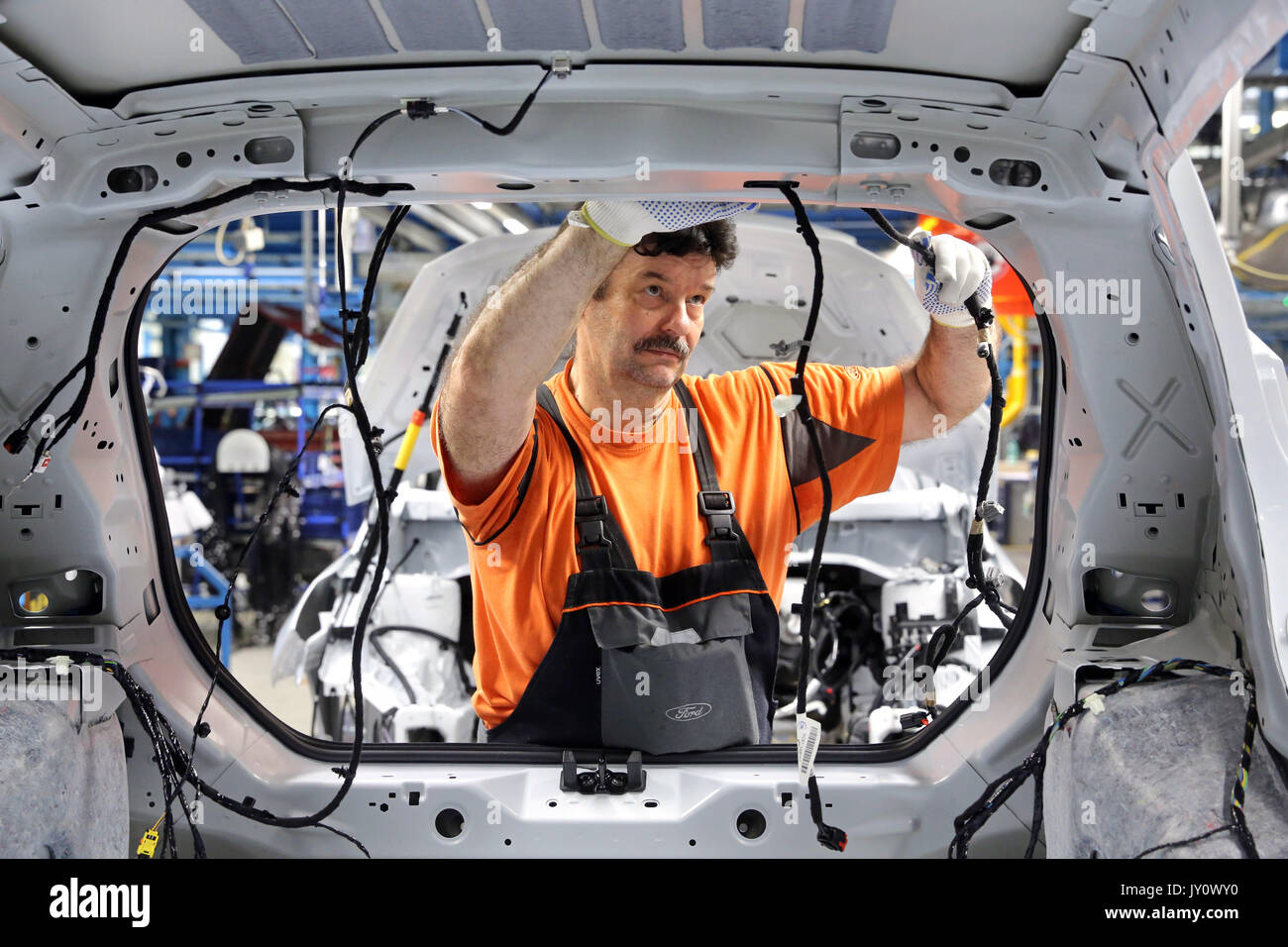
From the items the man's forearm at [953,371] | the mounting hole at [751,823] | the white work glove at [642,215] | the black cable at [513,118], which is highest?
the black cable at [513,118]

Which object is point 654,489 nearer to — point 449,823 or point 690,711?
point 690,711

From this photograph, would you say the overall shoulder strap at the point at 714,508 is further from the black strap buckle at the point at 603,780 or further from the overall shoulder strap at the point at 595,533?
the black strap buckle at the point at 603,780

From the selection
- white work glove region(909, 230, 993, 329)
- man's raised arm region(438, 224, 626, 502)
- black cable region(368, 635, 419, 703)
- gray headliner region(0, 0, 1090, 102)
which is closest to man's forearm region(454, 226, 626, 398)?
man's raised arm region(438, 224, 626, 502)

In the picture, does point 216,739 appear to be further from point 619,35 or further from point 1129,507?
point 1129,507

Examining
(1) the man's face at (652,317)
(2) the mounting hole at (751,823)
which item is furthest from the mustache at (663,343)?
(2) the mounting hole at (751,823)

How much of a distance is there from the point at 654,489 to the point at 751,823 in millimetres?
846

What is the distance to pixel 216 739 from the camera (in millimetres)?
2160

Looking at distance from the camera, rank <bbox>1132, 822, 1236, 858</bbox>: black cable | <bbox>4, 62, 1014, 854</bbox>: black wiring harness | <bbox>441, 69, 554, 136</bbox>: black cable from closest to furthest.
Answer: <bbox>1132, 822, 1236, 858</bbox>: black cable → <bbox>441, 69, 554, 136</bbox>: black cable → <bbox>4, 62, 1014, 854</bbox>: black wiring harness

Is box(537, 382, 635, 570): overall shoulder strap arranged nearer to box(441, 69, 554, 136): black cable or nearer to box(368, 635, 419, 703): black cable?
box(441, 69, 554, 136): black cable

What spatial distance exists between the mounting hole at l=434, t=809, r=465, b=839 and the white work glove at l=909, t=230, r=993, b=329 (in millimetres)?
1505

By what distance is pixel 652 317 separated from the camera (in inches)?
97.7

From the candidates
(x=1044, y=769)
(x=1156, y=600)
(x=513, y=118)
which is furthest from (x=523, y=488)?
(x=1156, y=600)

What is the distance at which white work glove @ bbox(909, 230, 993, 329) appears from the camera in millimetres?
2002

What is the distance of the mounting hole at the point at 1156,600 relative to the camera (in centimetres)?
194
